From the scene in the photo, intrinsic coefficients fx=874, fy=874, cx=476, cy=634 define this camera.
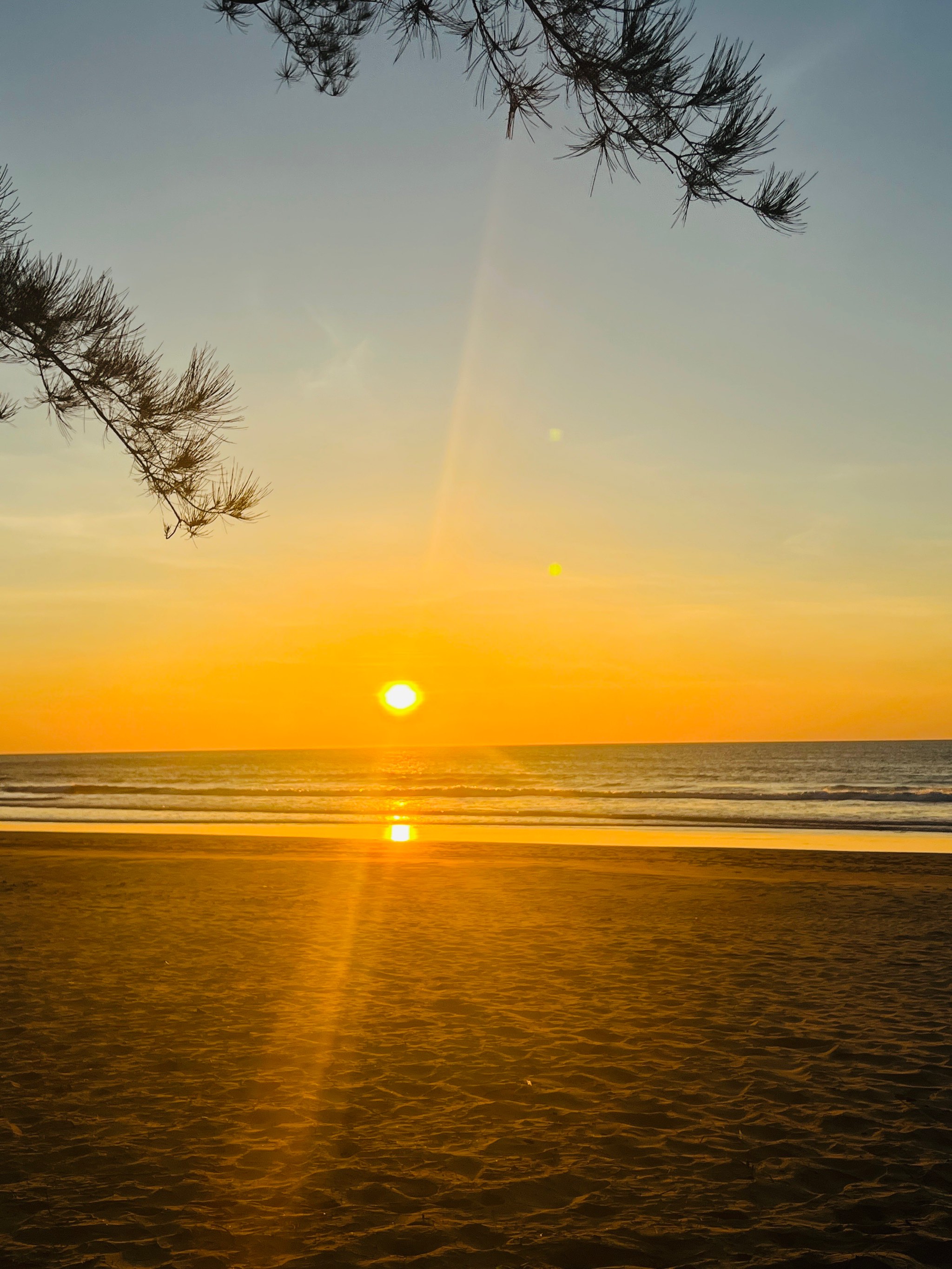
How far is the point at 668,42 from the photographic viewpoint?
15.3 feet

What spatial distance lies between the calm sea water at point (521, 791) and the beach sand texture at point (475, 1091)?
20.3 m

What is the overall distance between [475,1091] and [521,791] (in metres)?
45.8

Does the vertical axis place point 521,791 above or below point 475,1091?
above

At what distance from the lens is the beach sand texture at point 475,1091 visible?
354 centimetres

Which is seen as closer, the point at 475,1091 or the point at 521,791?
the point at 475,1091

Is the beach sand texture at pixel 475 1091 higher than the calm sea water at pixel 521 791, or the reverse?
the calm sea water at pixel 521 791

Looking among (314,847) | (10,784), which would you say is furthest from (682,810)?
(10,784)

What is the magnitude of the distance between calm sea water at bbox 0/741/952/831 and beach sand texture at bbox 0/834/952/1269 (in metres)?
20.3

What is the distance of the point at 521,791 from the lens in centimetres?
5041

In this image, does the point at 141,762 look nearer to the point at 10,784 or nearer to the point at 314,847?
the point at 10,784

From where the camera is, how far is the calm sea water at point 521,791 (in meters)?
32.3

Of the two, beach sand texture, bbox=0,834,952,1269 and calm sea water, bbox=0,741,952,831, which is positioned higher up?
calm sea water, bbox=0,741,952,831

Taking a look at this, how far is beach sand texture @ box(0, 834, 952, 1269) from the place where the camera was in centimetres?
354

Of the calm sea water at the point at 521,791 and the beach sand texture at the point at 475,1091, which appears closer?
the beach sand texture at the point at 475,1091
